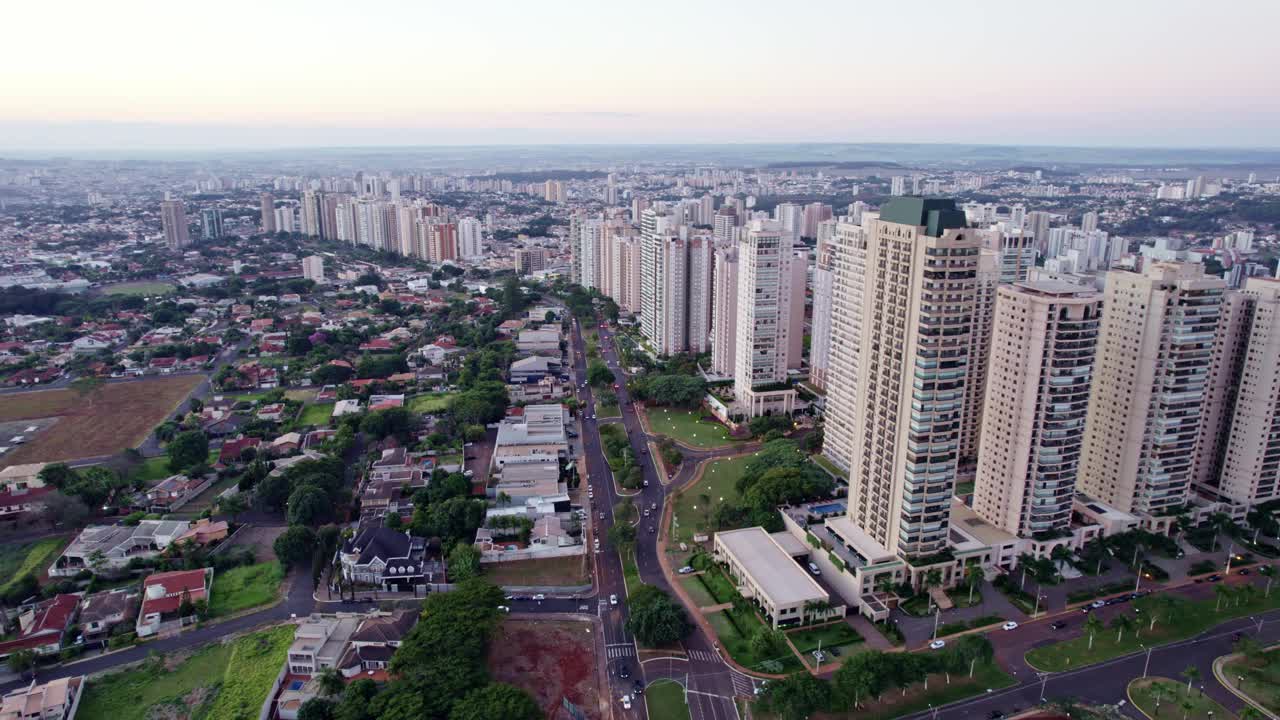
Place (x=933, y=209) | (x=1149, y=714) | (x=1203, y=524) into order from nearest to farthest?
(x=1149, y=714), (x=933, y=209), (x=1203, y=524)

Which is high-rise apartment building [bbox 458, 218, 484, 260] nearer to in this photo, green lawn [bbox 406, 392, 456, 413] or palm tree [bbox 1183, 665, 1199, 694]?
green lawn [bbox 406, 392, 456, 413]

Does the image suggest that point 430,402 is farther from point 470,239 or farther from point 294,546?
point 470,239

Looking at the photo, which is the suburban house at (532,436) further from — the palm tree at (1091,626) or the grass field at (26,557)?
the palm tree at (1091,626)

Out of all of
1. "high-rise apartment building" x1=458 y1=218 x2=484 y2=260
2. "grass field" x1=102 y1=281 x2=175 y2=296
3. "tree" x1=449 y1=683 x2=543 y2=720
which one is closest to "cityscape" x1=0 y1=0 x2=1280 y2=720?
"tree" x1=449 y1=683 x2=543 y2=720

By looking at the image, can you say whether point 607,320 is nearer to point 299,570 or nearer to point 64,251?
point 299,570

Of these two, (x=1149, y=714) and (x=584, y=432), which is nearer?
(x=1149, y=714)

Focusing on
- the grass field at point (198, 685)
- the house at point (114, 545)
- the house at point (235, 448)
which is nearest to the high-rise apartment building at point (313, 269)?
the house at point (235, 448)

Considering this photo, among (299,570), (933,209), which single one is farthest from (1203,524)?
(299,570)
